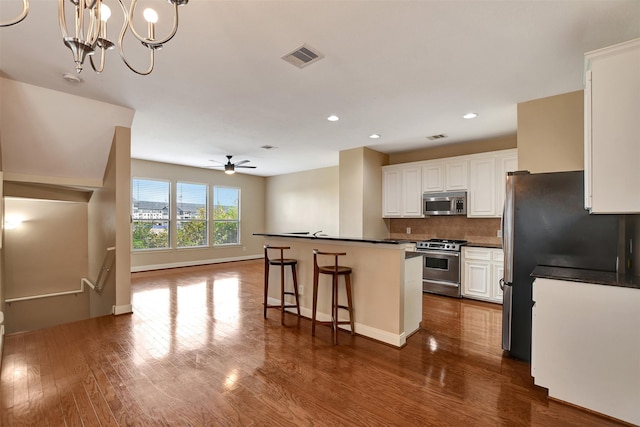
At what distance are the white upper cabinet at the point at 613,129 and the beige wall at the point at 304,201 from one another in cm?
604

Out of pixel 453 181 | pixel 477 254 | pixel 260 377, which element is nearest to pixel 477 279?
pixel 477 254

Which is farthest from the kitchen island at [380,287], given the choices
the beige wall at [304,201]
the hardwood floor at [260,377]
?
the beige wall at [304,201]

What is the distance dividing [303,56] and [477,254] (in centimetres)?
410

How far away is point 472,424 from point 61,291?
24.5 feet

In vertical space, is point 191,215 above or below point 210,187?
below

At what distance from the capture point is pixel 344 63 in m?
2.72

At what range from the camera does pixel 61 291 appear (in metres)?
5.96

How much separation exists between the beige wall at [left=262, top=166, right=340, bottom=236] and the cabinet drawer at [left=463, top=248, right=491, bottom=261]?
12.3ft

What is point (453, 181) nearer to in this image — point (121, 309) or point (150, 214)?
point (121, 309)

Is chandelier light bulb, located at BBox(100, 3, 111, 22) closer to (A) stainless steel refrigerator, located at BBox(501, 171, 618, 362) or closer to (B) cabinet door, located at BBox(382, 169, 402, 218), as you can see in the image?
(A) stainless steel refrigerator, located at BBox(501, 171, 618, 362)

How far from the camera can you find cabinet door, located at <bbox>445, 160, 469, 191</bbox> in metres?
5.19

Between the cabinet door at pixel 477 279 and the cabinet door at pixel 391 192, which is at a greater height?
the cabinet door at pixel 391 192

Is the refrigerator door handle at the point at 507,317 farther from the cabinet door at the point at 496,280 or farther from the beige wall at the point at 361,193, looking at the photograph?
the beige wall at the point at 361,193

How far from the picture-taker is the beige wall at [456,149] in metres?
5.14
